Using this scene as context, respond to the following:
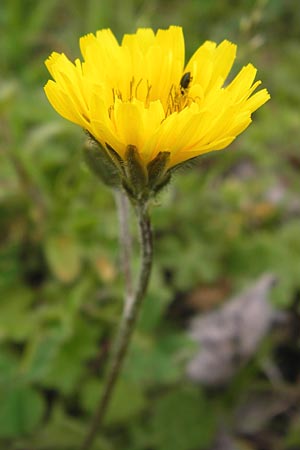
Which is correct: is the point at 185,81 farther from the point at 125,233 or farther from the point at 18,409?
the point at 18,409

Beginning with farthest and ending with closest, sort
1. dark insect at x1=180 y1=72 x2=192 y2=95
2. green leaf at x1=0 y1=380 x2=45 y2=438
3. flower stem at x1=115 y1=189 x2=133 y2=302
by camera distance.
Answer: green leaf at x1=0 y1=380 x2=45 y2=438
flower stem at x1=115 y1=189 x2=133 y2=302
dark insect at x1=180 y1=72 x2=192 y2=95

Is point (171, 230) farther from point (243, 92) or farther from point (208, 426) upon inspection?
point (243, 92)

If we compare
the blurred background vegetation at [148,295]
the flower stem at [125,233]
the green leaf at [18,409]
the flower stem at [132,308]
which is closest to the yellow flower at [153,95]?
the flower stem at [132,308]

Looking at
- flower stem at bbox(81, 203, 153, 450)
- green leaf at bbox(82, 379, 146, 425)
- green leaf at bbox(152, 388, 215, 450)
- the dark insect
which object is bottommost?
green leaf at bbox(152, 388, 215, 450)

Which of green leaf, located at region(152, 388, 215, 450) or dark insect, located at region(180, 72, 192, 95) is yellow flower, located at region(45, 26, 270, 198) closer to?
dark insect, located at region(180, 72, 192, 95)

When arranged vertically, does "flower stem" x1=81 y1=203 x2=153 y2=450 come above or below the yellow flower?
below

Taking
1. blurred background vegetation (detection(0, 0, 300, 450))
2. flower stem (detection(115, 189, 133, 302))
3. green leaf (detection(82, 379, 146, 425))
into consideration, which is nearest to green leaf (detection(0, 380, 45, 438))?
blurred background vegetation (detection(0, 0, 300, 450))

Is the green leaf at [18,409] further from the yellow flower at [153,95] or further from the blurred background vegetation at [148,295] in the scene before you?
the yellow flower at [153,95]

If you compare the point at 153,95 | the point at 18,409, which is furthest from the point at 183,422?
the point at 153,95
